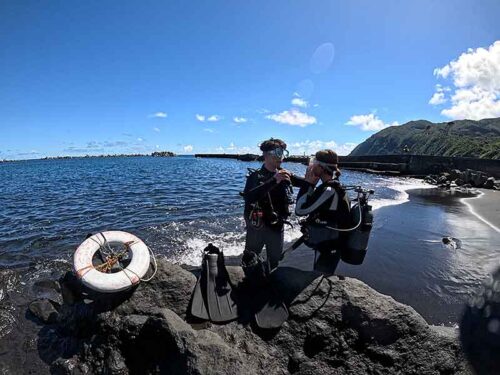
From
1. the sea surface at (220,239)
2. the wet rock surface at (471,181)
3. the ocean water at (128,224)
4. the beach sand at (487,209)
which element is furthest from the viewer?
the wet rock surface at (471,181)

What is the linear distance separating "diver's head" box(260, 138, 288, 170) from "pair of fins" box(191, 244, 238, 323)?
142 cm

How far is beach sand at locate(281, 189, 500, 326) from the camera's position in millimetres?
5879

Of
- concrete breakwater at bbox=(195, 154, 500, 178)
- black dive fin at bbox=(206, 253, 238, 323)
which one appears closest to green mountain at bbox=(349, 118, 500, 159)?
concrete breakwater at bbox=(195, 154, 500, 178)

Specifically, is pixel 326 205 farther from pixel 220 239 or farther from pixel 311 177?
pixel 220 239

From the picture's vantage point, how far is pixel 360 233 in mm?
3783

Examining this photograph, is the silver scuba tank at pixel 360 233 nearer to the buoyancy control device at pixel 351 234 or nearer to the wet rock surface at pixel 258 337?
the buoyancy control device at pixel 351 234

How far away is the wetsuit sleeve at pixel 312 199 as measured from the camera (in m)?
3.64

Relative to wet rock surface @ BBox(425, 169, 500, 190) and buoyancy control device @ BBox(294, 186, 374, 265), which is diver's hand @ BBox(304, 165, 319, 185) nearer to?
buoyancy control device @ BBox(294, 186, 374, 265)

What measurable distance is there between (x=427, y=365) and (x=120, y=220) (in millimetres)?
11661

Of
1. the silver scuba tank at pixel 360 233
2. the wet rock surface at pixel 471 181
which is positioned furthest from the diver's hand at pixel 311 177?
the wet rock surface at pixel 471 181

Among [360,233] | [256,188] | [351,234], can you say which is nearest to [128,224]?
[256,188]

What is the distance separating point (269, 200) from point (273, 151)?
68cm

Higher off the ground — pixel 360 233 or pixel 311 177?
pixel 311 177

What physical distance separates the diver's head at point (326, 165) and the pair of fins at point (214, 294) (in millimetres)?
1696
